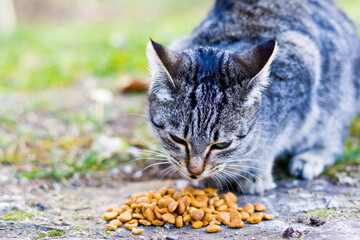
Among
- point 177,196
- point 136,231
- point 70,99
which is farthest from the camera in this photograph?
point 70,99

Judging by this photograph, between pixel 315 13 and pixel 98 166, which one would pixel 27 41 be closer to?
pixel 98 166

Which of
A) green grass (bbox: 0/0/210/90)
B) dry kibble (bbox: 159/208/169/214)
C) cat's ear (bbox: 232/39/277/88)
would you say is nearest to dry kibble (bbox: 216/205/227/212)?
dry kibble (bbox: 159/208/169/214)

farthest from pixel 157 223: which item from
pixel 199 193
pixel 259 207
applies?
pixel 259 207

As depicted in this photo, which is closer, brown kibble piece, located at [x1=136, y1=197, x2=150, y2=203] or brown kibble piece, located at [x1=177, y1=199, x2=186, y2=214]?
brown kibble piece, located at [x1=177, y1=199, x2=186, y2=214]

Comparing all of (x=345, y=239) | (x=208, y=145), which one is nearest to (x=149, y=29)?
(x=208, y=145)

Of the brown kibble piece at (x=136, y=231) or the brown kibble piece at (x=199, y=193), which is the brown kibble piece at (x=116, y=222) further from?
the brown kibble piece at (x=199, y=193)

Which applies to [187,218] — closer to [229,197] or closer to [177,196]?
[177,196]

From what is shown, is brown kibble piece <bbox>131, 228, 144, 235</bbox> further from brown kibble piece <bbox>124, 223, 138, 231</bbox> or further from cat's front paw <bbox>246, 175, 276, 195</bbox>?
cat's front paw <bbox>246, 175, 276, 195</bbox>

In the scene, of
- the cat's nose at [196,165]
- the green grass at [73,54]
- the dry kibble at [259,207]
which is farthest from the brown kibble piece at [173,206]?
the green grass at [73,54]
